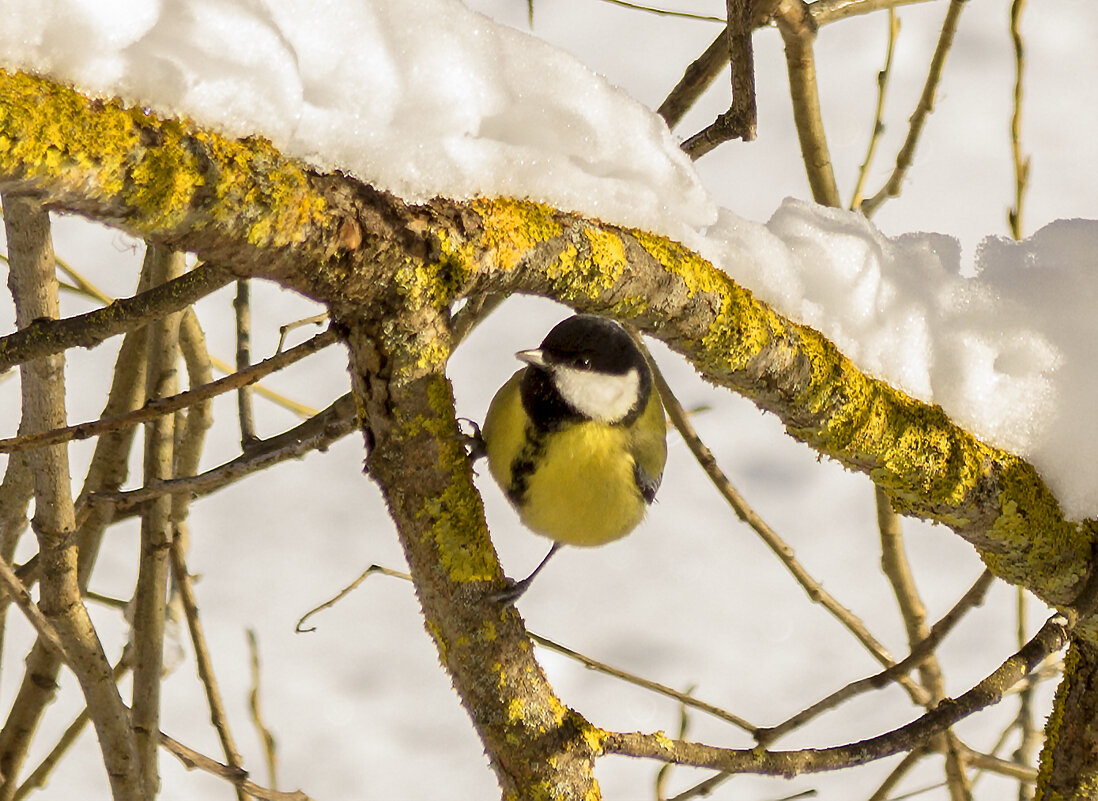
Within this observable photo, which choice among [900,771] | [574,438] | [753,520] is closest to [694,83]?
[574,438]

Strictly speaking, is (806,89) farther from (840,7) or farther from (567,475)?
(567,475)

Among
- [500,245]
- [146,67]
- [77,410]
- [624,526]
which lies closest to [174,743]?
[624,526]

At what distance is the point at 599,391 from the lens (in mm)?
1244

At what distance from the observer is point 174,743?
4.09 feet

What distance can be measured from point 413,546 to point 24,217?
0.49 meters

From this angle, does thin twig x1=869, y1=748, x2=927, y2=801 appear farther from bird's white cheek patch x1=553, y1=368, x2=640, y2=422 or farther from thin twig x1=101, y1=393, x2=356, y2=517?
thin twig x1=101, y1=393, x2=356, y2=517

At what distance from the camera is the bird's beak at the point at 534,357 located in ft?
3.90

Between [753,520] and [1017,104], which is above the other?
[1017,104]

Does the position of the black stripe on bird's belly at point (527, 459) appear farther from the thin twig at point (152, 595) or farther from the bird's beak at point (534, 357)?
the thin twig at point (152, 595)

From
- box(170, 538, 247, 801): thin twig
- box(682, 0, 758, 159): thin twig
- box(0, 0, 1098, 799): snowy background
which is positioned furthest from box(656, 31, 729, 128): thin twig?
box(0, 0, 1098, 799): snowy background

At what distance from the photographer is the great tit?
1.20m

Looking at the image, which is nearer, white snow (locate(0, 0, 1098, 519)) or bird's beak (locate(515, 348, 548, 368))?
white snow (locate(0, 0, 1098, 519))

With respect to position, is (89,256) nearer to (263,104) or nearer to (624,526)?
(624,526)

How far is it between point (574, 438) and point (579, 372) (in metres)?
0.08
